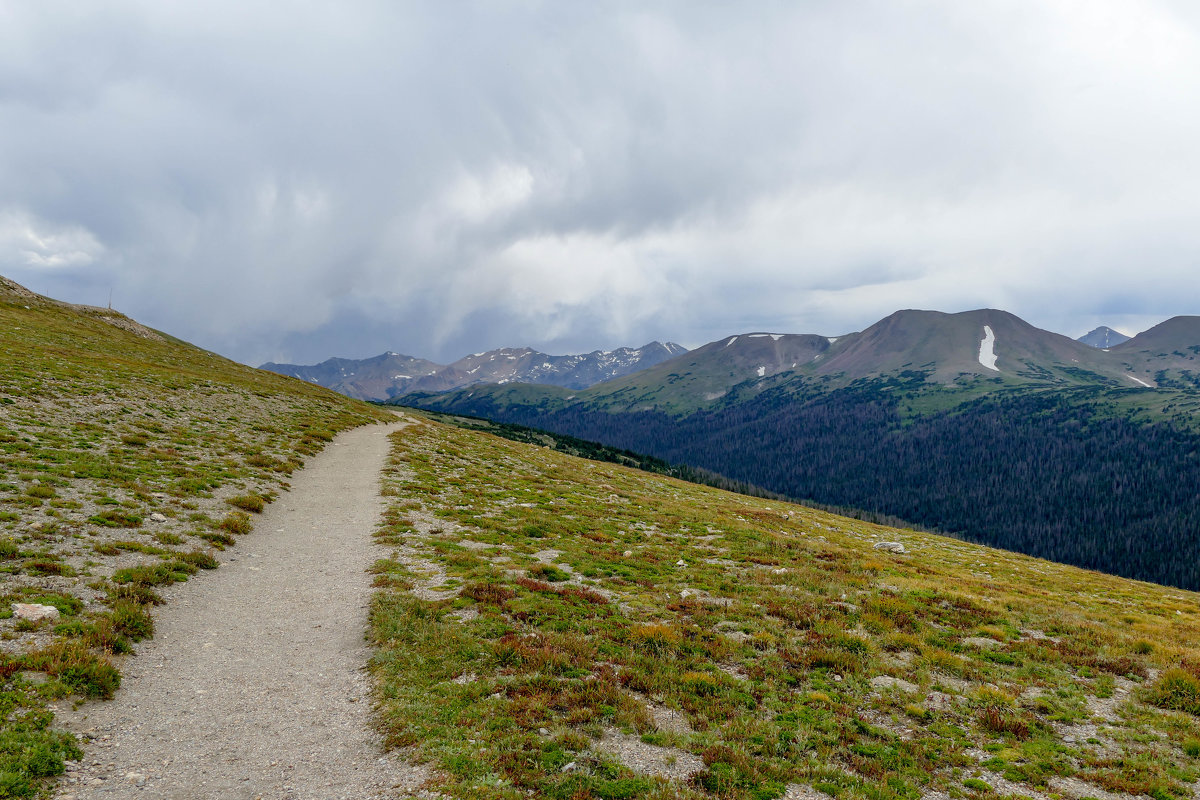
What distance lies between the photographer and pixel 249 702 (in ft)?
35.1

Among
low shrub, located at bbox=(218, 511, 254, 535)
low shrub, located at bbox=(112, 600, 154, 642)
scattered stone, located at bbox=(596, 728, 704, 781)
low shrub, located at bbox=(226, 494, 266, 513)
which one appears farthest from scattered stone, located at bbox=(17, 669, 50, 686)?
low shrub, located at bbox=(226, 494, 266, 513)

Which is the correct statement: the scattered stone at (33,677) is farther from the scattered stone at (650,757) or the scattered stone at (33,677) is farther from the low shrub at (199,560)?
the scattered stone at (650,757)

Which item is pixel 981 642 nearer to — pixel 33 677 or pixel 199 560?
pixel 33 677

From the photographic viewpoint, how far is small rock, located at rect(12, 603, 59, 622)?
11.6 metres

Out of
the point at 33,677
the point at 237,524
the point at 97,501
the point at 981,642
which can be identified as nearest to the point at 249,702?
the point at 33,677

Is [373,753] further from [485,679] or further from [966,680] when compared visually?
[966,680]

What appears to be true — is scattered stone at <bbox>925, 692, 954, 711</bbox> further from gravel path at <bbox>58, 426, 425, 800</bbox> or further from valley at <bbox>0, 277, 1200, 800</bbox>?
gravel path at <bbox>58, 426, 425, 800</bbox>

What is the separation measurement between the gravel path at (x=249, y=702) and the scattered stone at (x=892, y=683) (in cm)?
1176

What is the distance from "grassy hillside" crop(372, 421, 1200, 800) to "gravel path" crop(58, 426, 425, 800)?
2.85 ft

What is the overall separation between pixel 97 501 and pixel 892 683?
2981cm

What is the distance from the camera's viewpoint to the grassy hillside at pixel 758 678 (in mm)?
9242

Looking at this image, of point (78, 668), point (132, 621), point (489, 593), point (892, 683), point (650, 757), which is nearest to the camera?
point (650, 757)

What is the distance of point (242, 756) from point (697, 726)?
354 inches

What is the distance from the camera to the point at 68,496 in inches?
778
